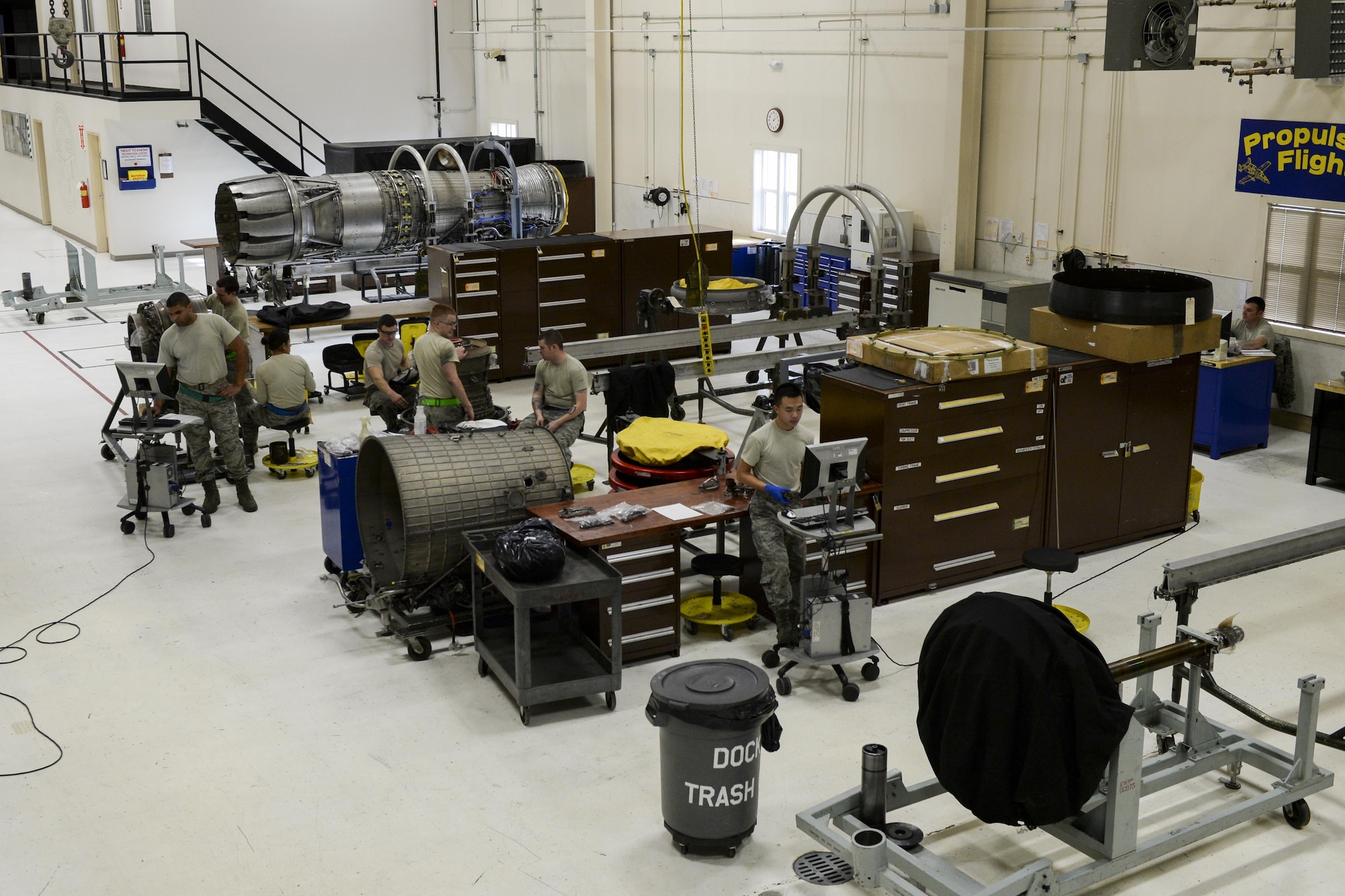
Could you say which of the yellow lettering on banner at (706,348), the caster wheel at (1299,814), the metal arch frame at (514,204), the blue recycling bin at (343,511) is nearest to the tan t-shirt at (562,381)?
the yellow lettering on banner at (706,348)

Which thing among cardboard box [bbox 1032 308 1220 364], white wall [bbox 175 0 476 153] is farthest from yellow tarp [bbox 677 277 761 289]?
white wall [bbox 175 0 476 153]

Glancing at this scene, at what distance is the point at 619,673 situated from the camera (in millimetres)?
6953

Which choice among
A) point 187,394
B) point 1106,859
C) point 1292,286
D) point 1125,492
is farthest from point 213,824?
point 1292,286

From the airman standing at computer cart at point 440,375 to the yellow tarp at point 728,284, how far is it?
2.54 m

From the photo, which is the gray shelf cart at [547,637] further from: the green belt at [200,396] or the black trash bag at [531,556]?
the green belt at [200,396]

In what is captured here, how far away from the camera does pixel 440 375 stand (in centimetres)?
1035

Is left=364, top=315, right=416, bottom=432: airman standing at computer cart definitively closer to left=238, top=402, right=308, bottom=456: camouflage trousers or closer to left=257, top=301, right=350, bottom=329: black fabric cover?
left=238, top=402, right=308, bottom=456: camouflage trousers

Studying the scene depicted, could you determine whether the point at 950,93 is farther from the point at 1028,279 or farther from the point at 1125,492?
the point at 1125,492

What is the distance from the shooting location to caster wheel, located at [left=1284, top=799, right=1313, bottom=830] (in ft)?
19.2

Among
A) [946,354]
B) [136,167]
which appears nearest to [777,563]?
[946,354]

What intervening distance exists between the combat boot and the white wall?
48.4 ft

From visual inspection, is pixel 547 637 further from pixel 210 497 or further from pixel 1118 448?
pixel 1118 448

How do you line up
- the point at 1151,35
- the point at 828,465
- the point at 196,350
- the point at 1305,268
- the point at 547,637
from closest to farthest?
the point at 828,465
the point at 547,637
the point at 196,350
the point at 1151,35
the point at 1305,268

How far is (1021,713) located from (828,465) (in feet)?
8.43
